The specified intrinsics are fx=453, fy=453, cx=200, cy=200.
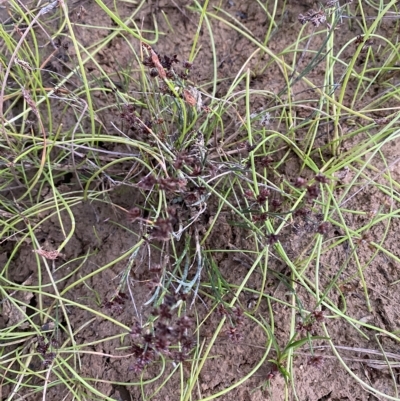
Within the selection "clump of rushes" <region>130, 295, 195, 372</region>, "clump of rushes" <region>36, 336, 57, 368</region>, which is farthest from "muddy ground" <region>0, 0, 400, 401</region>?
"clump of rushes" <region>130, 295, 195, 372</region>

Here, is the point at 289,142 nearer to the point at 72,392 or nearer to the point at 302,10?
the point at 302,10

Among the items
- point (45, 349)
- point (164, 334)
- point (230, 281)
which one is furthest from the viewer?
point (230, 281)

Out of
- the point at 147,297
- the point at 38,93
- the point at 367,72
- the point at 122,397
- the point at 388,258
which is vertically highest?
the point at 367,72

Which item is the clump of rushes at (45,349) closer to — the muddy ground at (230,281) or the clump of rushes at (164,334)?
the muddy ground at (230,281)

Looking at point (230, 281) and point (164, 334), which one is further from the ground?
point (164, 334)

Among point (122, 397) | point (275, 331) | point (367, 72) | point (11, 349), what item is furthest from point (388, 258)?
point (11, 349)

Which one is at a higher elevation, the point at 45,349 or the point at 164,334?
the point at 164,334

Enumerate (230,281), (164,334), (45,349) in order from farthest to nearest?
(230,281) < (45,349) < (164,334)

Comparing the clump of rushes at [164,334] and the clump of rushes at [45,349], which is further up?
the clump of rushes at [164,334]

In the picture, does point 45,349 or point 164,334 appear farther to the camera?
point 45,349

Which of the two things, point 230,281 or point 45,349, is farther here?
point 230,281

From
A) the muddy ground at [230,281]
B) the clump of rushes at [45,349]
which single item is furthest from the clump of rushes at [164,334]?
the clump of rushes at [45,349]
